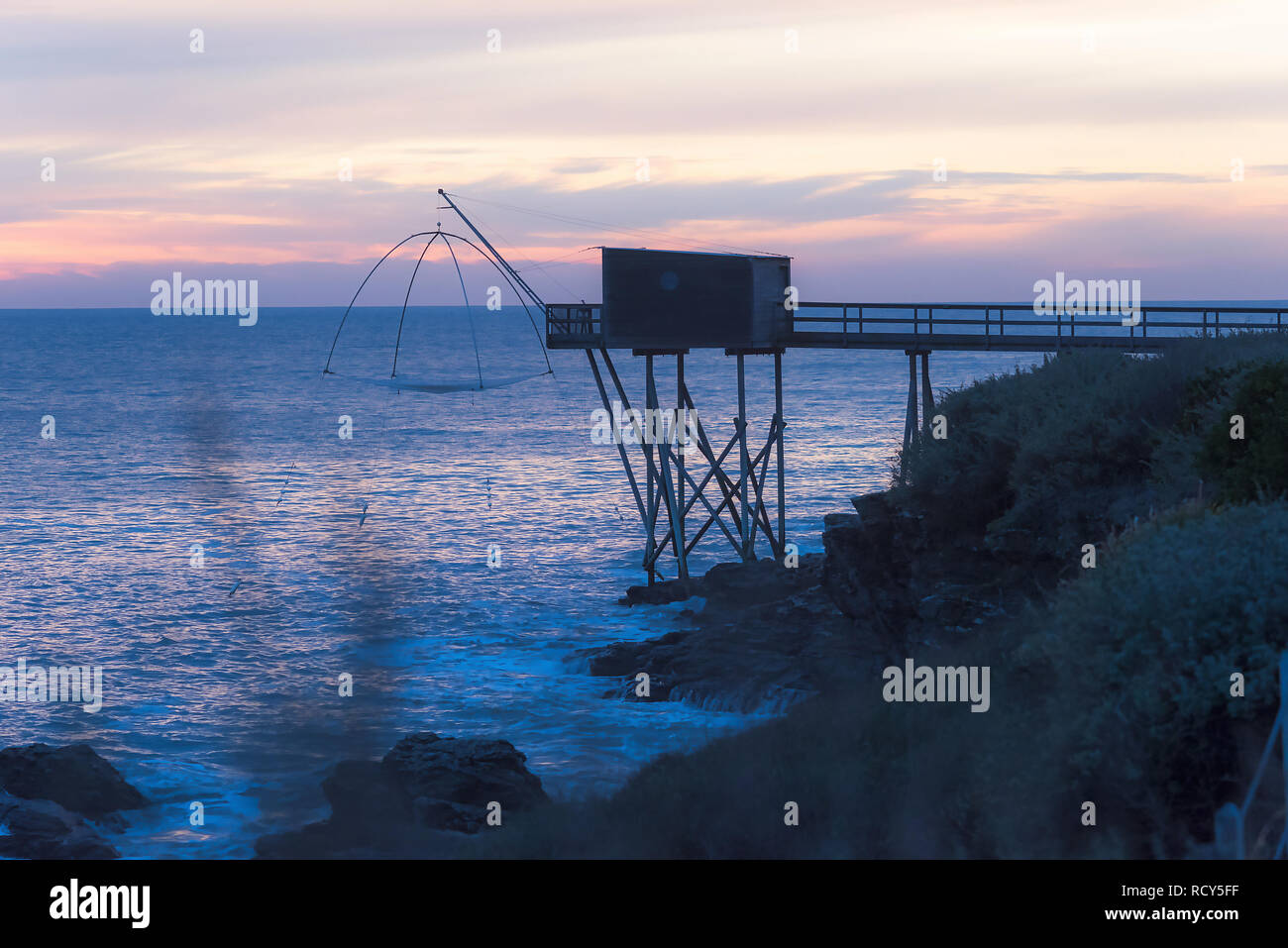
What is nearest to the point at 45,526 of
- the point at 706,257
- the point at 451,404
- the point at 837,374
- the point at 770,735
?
the point at 706,257

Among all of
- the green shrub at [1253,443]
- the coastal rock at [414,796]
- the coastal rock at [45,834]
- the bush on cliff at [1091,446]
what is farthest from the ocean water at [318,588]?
the green shrub at [1253,443]

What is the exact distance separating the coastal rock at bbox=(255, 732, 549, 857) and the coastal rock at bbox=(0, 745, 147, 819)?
3.58 metres

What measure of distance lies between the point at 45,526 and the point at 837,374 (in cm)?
10670

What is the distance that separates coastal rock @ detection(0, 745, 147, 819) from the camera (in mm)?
19812

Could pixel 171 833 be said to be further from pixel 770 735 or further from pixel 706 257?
pixel 706 257

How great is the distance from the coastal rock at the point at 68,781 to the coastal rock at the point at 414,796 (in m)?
3.58

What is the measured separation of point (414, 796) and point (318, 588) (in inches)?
832

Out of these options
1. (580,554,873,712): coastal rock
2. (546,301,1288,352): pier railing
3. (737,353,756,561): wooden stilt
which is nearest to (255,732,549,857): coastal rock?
(580,554,873,712): coastal rock

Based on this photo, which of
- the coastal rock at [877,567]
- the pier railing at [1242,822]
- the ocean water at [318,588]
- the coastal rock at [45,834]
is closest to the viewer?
the pier railing at [1242,822]

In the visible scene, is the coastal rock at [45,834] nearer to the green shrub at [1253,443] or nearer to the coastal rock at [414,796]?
the coastal rock at [414,796]

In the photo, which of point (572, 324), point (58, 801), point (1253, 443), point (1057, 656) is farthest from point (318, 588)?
point (1057, 656)

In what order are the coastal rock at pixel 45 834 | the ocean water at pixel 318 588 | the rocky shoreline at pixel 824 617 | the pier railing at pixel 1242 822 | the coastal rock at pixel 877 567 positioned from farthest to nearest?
the ocean water at pixel 318 588, the coastal rock at pixel 877 567, the rocky shoreline at pixel 824 617, the coastal rock at pixel 45 834, the pier railing at pixel 1242 822

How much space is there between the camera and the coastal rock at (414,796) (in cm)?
1814

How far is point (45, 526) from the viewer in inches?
1902
